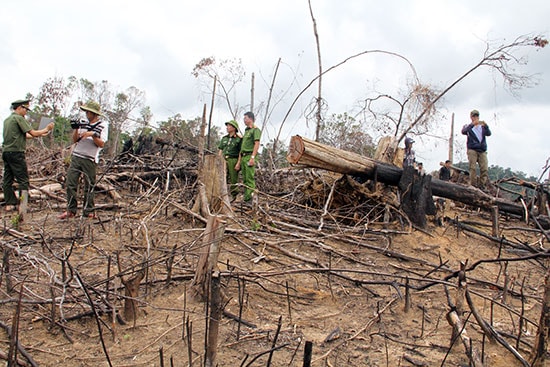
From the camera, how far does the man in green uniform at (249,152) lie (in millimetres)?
6672

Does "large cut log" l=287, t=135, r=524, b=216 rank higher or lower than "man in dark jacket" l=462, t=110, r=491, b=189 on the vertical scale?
lower

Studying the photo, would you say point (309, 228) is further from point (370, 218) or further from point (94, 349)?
point (94, 349)

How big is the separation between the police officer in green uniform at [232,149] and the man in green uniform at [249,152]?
0.71ft

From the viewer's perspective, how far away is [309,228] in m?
5.60

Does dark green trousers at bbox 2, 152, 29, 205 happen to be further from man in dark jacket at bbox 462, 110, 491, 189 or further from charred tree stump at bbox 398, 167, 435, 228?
man in dark jacket at bbox 462, 110, 491, 189

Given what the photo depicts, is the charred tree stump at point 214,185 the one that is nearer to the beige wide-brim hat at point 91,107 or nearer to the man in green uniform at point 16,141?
the beige wide-brim hat at point 91,107

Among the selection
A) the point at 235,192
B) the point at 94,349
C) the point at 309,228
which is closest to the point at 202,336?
the point at 94,349

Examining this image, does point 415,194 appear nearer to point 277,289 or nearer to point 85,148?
point 277,289

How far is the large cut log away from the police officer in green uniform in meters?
1.62

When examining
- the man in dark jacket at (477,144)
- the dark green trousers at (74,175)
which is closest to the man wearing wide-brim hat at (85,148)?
the dark green trousers at (74,175)

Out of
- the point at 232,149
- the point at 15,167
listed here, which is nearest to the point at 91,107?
the point at 15,167

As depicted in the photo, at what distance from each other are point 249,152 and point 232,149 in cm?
41

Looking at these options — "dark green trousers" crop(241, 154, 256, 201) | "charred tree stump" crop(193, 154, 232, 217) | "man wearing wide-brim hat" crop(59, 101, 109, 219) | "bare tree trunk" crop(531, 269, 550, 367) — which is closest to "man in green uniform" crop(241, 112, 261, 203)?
"dark green trousers" crop(241, 154, 256, 201)

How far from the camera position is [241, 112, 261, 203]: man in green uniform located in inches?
263
